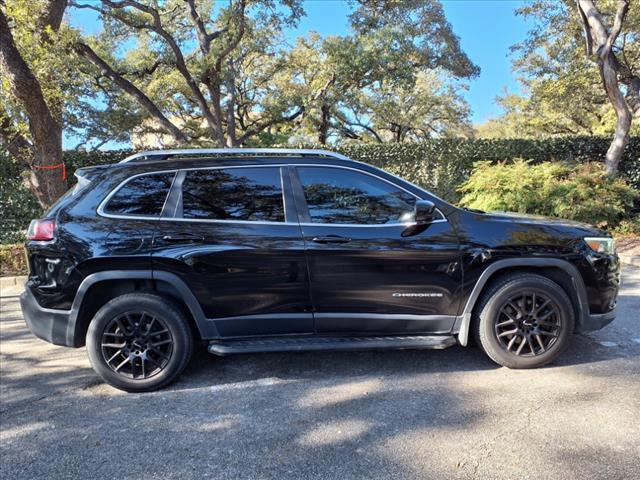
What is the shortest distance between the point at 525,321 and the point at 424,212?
124cm

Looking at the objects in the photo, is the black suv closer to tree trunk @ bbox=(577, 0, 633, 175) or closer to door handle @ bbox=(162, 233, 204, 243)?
door handle @ bbox=(162, 233, 204, 243)

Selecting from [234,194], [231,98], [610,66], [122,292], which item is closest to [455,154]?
[610,66]

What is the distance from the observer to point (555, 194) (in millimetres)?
10016

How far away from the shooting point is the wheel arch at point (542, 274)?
3695 mm

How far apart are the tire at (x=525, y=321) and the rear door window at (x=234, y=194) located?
1851 millimetres

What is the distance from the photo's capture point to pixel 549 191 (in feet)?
32.7

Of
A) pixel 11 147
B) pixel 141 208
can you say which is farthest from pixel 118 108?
pixel 141 208

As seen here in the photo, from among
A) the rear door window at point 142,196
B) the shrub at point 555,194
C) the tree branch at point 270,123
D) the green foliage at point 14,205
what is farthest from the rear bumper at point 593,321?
the tree branch at point 270,123

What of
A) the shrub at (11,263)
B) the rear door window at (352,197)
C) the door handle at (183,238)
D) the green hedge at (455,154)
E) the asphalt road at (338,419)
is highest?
the green hedge at (455,154)

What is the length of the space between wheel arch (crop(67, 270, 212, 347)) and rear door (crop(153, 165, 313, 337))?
6 centimetres

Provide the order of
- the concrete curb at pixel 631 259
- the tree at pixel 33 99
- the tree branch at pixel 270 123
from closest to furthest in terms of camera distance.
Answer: the tree at pixel 33 99, the concrete curb at pixel 631 259, the tree branch at pixel 270 123

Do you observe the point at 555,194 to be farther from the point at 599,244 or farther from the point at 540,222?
the point at 540,222

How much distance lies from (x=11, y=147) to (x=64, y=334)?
7.54m

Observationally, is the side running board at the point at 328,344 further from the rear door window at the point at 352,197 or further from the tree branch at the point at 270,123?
the tree branch at the point at 270,123
